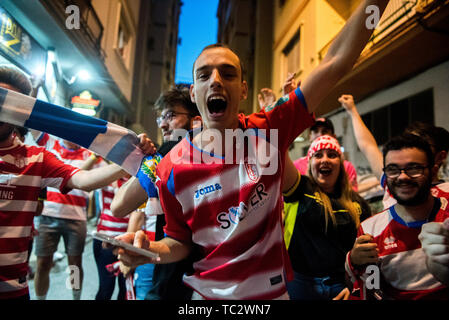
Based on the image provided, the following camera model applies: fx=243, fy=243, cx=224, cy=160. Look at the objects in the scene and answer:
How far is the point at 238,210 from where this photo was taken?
1.12 m

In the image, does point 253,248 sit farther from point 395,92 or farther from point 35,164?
point 395,92

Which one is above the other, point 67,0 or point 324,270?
point 67,0

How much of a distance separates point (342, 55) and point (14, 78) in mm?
1835

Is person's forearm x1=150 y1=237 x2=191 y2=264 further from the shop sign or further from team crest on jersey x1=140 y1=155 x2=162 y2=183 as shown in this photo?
the shop sign

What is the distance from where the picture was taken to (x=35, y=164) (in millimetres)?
1604

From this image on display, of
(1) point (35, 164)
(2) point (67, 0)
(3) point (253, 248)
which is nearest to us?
(3) point (253, 248)

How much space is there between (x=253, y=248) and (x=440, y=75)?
20.7 feet

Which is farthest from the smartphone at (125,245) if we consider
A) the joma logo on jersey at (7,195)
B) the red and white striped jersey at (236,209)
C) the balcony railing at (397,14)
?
the balcony railing at (397,14)

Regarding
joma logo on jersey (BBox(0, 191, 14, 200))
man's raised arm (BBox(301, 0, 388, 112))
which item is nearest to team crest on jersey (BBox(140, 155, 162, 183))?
joma logo on jersey (BBox(0, 191, 14, 200))

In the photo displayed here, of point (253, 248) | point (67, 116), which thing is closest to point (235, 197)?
point (253, 248)

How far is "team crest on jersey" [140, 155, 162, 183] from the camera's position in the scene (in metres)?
1.44

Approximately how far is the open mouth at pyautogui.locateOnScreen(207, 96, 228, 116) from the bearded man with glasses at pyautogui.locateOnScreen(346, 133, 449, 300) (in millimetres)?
1067

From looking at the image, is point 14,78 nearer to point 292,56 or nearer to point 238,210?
point 238,210

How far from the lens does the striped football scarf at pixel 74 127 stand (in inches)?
51.4
